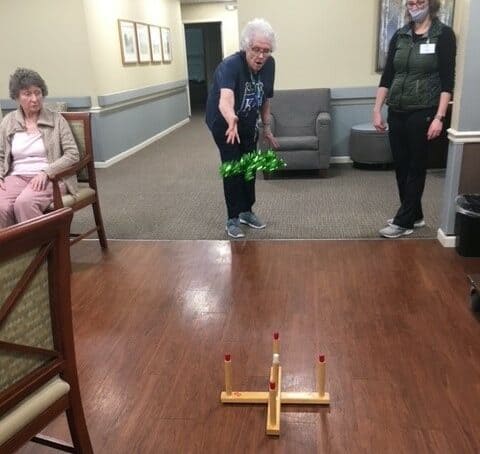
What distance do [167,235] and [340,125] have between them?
2.79 meters

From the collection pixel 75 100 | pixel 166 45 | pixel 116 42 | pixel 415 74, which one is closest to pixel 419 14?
pixel 415 74

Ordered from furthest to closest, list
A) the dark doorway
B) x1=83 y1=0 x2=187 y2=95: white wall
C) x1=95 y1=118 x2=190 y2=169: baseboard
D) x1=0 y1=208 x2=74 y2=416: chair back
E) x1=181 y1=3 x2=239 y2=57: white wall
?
the dark doorway, x1=181 y1=3 x2=239 y2=57: white wall, x1=95 y1=118 x2=190 y2=169: baseboard, x1=83 y1=0 x2=187 y2=95: white wall, x1=0 y1=208 x2=74 y2=416: chair back

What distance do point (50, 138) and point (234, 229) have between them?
1.34 meters

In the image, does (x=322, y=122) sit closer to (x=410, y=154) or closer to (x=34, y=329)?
(x=410, y=154)

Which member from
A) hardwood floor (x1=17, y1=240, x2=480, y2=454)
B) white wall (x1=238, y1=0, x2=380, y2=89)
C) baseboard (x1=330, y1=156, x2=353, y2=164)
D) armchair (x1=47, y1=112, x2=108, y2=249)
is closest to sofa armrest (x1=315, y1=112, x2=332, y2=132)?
white wall (x1=238, y1=0, x2=380, y2=89)

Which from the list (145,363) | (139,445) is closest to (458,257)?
(145,363)

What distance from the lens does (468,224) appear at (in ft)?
9.42

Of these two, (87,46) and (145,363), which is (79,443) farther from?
(87,46)

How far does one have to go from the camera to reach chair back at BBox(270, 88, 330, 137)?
16.8ft

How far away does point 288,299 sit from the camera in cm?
256

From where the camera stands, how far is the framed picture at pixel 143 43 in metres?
6.90

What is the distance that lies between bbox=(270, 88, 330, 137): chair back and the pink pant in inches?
115

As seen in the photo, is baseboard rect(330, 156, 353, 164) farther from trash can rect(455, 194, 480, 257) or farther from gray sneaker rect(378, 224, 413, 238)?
trash can rect(455, 194, 480, 257)

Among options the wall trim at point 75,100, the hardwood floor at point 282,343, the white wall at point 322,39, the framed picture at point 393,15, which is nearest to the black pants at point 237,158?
the hardwood floor at point 282,343
